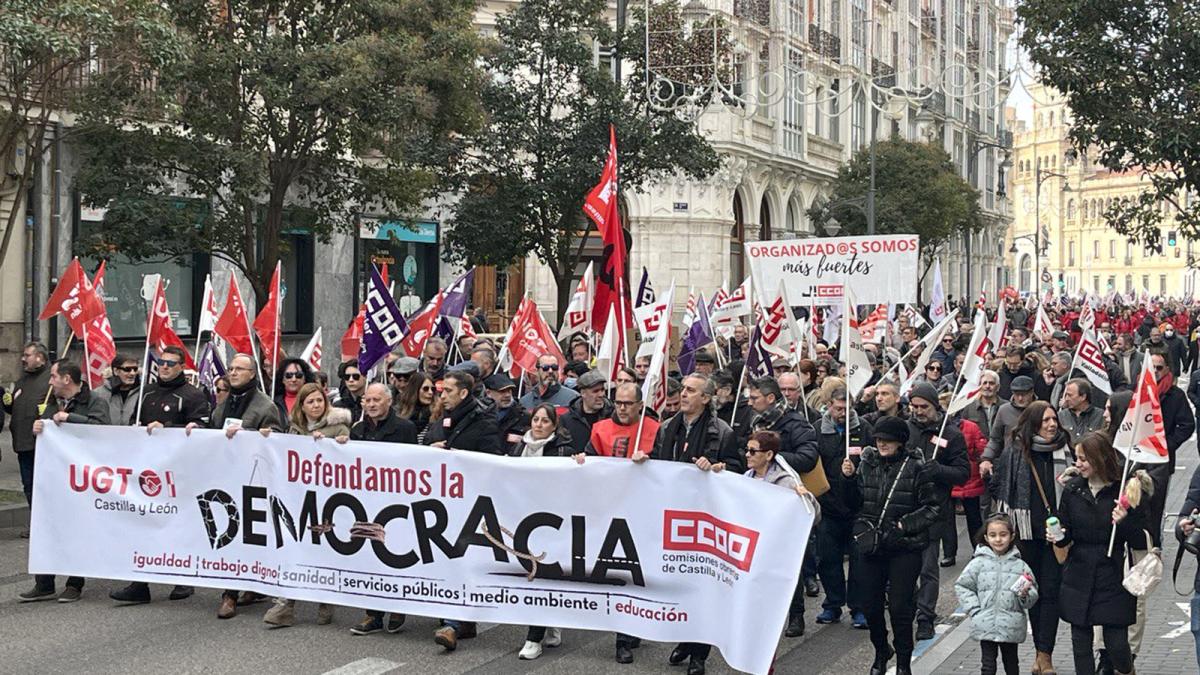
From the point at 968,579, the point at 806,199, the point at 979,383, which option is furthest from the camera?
the point at 806,199

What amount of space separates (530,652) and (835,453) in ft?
8.80

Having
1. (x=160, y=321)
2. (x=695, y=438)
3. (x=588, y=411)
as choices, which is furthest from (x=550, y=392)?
(x=695, y=438)

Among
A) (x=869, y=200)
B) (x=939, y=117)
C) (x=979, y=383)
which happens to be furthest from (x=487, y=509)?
(x=939, y=117)

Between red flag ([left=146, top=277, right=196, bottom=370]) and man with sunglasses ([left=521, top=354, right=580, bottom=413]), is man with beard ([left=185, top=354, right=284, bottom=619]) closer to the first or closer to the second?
man with sunglasses ([left=521, top=354, right=580, bottom=413])

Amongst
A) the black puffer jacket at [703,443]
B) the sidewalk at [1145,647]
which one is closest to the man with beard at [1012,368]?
the sidewalk at [1145,647]

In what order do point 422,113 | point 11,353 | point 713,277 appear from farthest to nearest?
point 713,277
point 11,353
point 422,113

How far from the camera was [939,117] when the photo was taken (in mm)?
61031

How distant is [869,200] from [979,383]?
27025 millimetres

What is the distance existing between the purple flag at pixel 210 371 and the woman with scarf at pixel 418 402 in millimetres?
3503

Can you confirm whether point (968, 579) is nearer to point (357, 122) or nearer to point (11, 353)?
point (357, 122)

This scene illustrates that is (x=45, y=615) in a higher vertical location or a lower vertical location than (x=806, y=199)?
lower

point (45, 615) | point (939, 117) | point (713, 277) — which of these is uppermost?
point (939, 117)

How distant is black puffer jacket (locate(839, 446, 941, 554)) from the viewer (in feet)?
27.0

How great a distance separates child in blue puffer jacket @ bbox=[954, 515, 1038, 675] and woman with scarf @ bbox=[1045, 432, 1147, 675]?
24 cm
